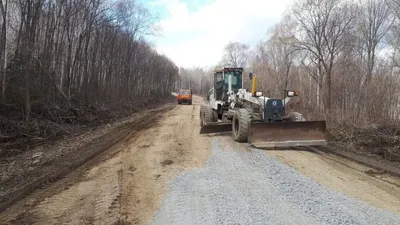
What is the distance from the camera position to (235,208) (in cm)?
499

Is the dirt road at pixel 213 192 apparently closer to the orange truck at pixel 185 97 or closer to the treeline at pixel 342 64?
the treeline at pixel 342 64

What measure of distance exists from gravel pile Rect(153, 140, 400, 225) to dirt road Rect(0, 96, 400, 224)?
0.01 metres

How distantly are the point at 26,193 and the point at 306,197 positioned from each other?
4.86 meters

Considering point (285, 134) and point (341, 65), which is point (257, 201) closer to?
point (285, 134)

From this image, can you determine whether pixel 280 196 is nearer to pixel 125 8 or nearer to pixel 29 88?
pixel 29 88

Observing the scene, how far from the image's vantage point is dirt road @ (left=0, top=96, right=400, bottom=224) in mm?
4688

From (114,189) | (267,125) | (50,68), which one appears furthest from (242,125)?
(50,68)

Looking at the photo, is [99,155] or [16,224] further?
[99,155]

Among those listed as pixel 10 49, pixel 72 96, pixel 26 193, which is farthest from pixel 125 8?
pixel 26 193

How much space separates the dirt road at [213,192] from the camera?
4688mm

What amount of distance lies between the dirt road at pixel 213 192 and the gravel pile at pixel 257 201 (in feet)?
0.05

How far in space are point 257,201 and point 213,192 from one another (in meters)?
0.82

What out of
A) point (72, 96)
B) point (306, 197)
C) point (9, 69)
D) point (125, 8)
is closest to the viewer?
point (306, 197)

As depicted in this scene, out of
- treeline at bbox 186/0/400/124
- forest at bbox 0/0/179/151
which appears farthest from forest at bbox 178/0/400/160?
forest at bbox 0/0/179/151
